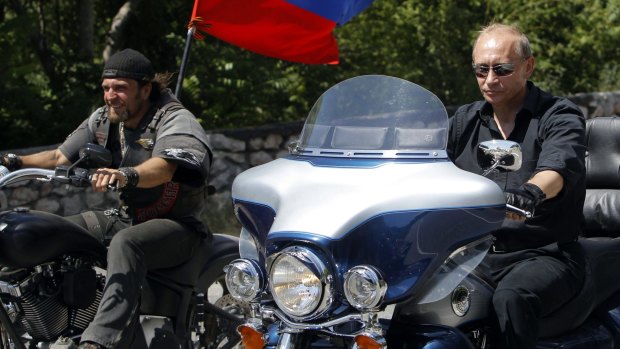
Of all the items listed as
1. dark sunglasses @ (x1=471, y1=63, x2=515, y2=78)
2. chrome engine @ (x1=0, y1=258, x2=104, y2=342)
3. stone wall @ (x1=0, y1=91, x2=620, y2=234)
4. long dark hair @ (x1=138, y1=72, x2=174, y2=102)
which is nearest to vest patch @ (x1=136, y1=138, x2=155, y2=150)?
long dark hair @ (x1=138, y1=72, x2=174, y2=102)

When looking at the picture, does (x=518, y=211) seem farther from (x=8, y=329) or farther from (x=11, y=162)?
(x=11, y=162)

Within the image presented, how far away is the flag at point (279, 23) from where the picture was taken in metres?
6.20

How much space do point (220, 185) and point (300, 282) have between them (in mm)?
7187

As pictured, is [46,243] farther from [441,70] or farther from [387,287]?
[441,70]

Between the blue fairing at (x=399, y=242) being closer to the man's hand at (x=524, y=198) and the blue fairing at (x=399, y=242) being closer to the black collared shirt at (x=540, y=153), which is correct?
the man's hand at (x=524, y=198)

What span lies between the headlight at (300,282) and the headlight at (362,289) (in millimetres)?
58

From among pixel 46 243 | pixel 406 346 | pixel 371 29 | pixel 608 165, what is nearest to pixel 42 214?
pixel 46 243

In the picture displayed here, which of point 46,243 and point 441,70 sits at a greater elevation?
point 46,243

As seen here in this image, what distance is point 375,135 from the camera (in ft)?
10.6

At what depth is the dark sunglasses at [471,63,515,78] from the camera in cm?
381

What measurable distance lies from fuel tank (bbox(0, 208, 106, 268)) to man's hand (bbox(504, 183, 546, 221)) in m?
2.07

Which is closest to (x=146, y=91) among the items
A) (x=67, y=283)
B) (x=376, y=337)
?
(x=67, y=283)

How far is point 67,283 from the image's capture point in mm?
4410

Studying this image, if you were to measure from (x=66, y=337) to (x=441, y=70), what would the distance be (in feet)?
35.8
